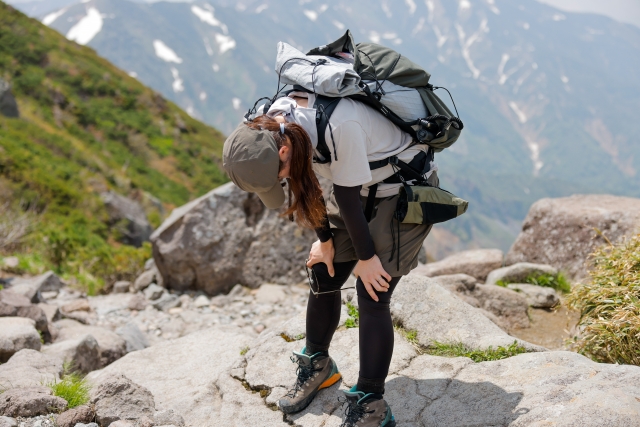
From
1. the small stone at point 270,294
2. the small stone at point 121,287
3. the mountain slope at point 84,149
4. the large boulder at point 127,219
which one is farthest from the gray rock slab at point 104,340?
the large boulder at point 127,219

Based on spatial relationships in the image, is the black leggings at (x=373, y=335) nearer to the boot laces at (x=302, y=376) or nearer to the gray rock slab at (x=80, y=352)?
the boot laces at (x=302, y=376)

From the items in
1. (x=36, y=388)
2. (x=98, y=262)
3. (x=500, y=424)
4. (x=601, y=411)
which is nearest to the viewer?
(x=601, y=411)

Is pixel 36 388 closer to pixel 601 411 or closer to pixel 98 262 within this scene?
pixel 601 411

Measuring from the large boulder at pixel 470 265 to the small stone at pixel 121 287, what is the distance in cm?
456

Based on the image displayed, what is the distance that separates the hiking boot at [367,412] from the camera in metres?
3.15

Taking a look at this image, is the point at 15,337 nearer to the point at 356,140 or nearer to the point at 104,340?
the point at 104,340

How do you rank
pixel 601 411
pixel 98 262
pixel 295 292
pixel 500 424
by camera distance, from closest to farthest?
pixel 601 411 < pixel 500 424 < pixel 295 292 < pixel 98 262

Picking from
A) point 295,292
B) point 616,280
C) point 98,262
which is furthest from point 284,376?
point 98,262

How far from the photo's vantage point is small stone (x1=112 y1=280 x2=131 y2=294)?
8.40 metres

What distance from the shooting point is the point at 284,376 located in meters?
4.03

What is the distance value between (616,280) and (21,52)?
1419 inches

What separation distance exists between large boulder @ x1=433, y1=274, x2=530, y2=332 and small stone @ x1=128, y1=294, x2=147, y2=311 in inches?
165

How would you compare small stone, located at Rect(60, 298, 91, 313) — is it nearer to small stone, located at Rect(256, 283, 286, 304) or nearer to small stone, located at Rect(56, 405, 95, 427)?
small stone, located at Rect(256, 283, 286, 304)

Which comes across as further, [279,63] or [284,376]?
[284,376]
